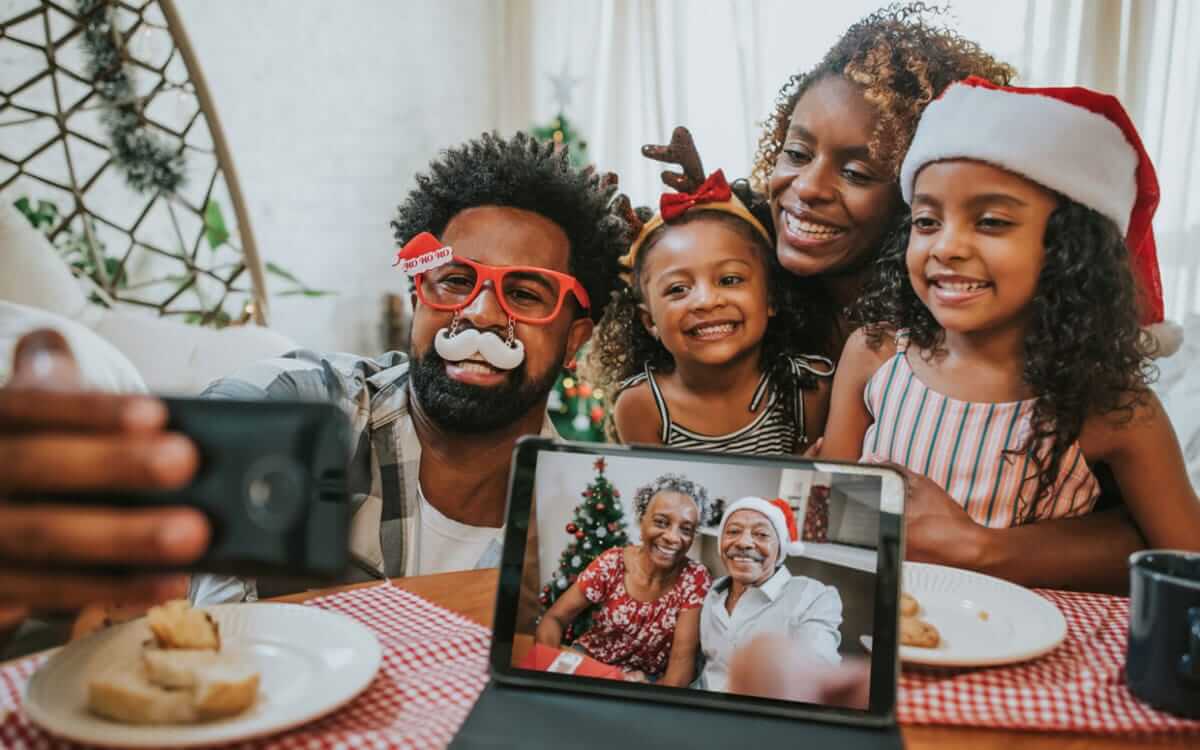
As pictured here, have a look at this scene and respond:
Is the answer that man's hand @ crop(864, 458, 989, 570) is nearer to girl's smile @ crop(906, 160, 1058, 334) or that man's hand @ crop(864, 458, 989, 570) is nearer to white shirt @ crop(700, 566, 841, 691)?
girl's smile @ crop(906, 160, 1058, 334)

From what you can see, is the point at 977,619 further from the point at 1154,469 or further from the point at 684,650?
the point at 1154,469

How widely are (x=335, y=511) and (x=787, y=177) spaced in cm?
95

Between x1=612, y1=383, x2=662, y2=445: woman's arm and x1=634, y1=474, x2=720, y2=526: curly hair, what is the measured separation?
2.10 feet

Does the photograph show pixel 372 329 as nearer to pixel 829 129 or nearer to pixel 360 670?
pixel 829 129

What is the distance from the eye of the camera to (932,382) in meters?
1.15

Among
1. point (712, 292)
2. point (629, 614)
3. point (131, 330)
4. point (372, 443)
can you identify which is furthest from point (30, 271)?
point (629, 614)

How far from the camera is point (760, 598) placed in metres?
0.68

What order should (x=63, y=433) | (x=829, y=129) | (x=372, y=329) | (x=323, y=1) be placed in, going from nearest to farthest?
1. (x=63, y=433)
2. (x=829, y=129)
3. (x=323, y=1)
4. (x=372, y=329)

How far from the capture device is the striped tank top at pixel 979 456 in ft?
3.58

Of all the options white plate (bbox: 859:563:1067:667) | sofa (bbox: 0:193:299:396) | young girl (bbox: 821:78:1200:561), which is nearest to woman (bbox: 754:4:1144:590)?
young girl (bbox: 821:78:1200:561)

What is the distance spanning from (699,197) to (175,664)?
0.95 meters

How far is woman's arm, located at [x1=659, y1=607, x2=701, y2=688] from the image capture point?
0.66 m

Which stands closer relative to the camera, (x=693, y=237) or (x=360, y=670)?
(x=360, y=670)

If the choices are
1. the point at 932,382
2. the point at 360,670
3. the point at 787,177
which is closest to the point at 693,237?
the point at 787,177
